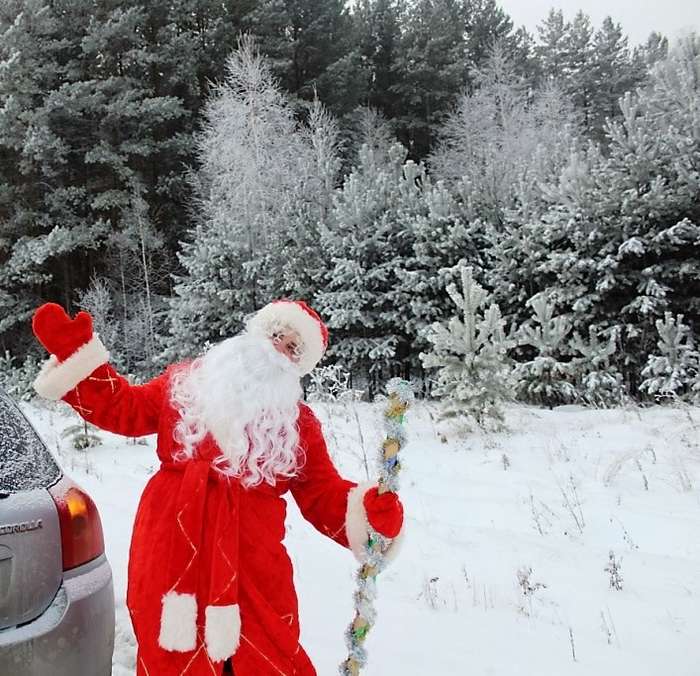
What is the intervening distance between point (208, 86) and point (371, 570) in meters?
25.8

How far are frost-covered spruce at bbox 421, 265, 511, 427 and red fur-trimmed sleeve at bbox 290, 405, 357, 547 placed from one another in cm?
563

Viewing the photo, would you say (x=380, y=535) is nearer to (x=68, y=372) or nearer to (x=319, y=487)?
(x=319, y=487)

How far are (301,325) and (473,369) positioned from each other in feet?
19.2

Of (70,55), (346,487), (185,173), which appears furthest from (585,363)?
(70,55)

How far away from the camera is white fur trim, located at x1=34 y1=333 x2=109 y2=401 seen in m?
1.90

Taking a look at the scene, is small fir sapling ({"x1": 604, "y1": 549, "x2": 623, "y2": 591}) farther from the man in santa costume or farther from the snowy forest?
the snowy forest

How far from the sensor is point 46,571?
6.40 feet

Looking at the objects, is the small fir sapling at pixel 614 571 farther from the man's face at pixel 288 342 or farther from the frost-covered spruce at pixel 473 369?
the frost-covered spruce at pixel 473 369

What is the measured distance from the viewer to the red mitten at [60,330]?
76.4 inches

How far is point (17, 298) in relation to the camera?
21906 millimetres

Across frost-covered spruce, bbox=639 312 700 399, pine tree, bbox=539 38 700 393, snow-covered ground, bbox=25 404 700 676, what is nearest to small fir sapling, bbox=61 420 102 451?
snow-covered ground, bbox=25 404 700 676

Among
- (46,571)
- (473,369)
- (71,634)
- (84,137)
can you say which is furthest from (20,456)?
(84,137)

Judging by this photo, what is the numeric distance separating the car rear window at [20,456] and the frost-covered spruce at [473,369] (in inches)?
231

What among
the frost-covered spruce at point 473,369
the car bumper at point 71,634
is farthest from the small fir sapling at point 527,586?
the frost-covered spruce at point 473,369
